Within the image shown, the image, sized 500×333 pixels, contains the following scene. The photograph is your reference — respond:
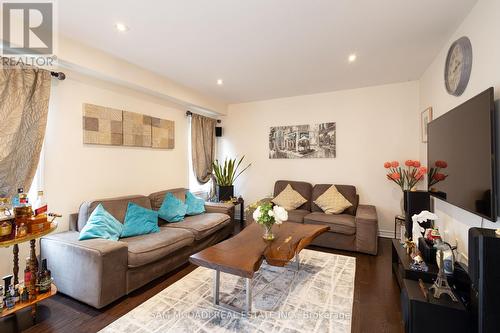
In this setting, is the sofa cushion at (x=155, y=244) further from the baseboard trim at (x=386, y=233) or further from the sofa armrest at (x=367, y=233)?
the baseboard trim at (x=386, y=233)

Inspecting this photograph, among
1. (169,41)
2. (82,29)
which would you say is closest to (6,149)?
(82,29)

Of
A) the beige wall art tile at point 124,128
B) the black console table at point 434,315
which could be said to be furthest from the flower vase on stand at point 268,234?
the beige wall art tile at point 124,128

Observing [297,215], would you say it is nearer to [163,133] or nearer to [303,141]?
[303,141]

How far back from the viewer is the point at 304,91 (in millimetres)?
4312

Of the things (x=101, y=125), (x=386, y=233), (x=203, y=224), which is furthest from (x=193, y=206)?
(x=386, y=233)

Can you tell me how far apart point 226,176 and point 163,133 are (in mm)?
1569

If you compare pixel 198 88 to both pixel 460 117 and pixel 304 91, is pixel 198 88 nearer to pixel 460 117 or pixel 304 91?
pixel 304 91

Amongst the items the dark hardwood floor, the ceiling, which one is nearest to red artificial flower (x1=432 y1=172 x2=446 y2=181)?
the dark hardwood floor

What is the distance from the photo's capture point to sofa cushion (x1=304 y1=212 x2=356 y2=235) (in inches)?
132

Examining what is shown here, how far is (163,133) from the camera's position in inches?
154

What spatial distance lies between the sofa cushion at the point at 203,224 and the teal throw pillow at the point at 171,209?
3.6 inches

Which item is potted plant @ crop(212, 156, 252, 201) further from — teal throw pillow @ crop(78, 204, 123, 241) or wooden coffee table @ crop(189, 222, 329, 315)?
teal throw pillow @ crop(78, 204, 123, 241)

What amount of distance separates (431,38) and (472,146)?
1.51m

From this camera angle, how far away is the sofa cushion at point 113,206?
2.59 metres
